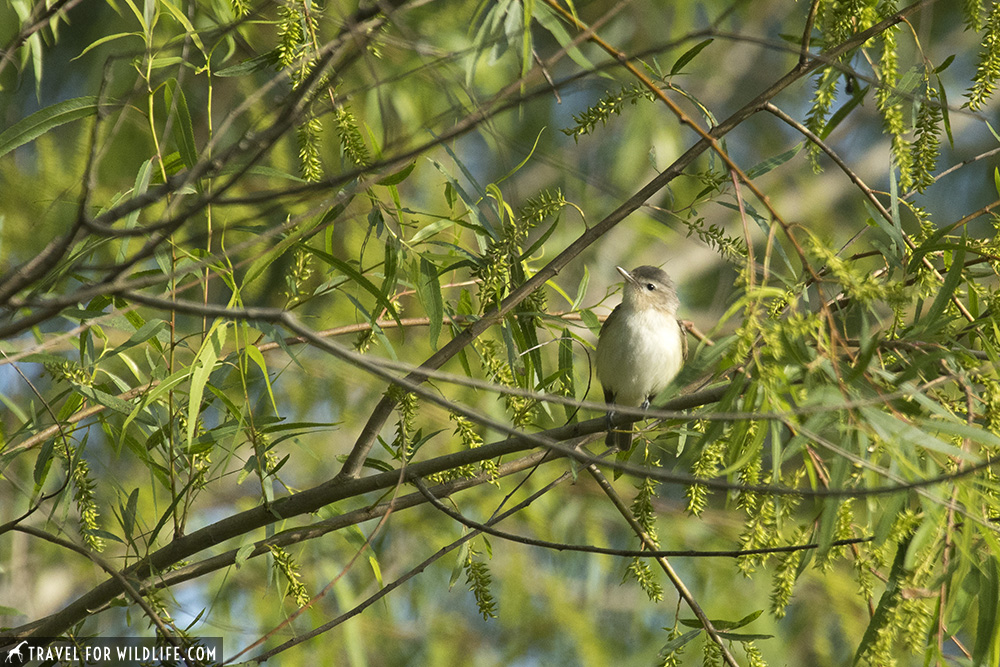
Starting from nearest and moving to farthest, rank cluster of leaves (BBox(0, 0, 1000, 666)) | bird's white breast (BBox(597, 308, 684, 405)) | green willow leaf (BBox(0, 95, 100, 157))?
cluster of leaves (BBox(0, 0, 1000, 666)) → green willow leaf (BBox(0, 95, 100, 157)) → bird's white breast (BBox(597, 308, 684, 405))

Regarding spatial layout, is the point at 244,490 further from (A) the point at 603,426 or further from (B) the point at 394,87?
(A) the point at 603,426

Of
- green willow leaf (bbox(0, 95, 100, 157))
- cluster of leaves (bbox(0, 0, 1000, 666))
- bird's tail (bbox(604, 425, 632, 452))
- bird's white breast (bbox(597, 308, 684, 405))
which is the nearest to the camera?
cluster of leaves (bbox(0, 0, 1000, 666))

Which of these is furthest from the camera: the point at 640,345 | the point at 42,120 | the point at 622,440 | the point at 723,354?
the point at 640,345

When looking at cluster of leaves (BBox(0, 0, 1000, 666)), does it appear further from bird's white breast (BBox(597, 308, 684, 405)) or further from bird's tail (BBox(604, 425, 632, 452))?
bird's white breast (BBox(597, 308, 684, 405))

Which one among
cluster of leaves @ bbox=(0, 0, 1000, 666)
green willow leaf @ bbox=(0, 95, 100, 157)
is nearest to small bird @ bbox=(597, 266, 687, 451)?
cluster of leaves @ bbox=(0, 0, 1000, 666)

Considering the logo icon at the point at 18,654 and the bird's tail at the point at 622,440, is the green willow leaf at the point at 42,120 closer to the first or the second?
the logo icon at the point at 18,654

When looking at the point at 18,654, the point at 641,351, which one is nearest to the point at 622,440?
the point at 641,351

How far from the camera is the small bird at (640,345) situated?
4016mm

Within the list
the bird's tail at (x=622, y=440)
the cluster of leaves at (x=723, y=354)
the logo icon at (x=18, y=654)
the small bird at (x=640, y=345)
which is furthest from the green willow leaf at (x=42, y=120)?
the small bird at (x=640, y=345)

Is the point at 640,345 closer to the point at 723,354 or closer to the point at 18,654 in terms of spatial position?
the point at 723,354

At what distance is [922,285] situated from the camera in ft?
7.18

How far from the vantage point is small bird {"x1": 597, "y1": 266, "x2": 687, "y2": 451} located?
402 cm

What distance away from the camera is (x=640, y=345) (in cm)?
400

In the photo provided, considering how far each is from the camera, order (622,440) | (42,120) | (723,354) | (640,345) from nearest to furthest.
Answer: (723,354) → (42,120) → (622,440) → (640,345)
